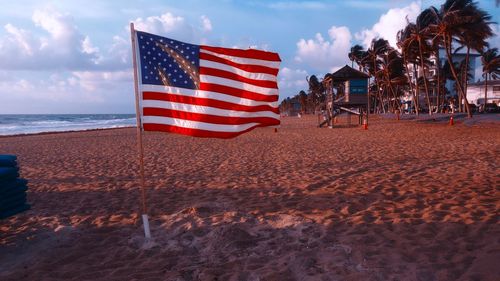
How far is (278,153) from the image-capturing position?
14039 millimetres

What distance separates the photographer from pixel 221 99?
5199 mm

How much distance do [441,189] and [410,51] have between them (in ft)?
127

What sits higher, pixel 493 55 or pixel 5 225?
pixel 493 55

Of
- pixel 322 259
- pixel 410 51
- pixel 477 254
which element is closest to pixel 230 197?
pixel 322 259

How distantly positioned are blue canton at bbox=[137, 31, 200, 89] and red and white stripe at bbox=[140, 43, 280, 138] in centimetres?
8

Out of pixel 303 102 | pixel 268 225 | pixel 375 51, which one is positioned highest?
pixel 375 51

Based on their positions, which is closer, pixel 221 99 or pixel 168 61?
pixel 168 61

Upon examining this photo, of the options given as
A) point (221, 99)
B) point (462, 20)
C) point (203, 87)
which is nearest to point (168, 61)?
point (203, 87)

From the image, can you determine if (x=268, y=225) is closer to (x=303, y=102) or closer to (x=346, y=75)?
(x=346, y=75)

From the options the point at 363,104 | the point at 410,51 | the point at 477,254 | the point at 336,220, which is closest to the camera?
Result: the point at 477,254

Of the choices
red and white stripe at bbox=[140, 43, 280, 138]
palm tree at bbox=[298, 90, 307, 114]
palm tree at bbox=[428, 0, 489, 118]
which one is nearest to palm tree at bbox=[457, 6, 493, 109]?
palm tree at bbox=[428, 0, 489, 118]

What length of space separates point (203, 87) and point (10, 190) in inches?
118

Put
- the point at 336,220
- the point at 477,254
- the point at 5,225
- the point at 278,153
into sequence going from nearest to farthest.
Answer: the point at 477,254, the point at 336,220, the point at 5,225, the point at 278,153

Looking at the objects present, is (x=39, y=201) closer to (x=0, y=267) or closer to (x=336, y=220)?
(x=0, y=267)
